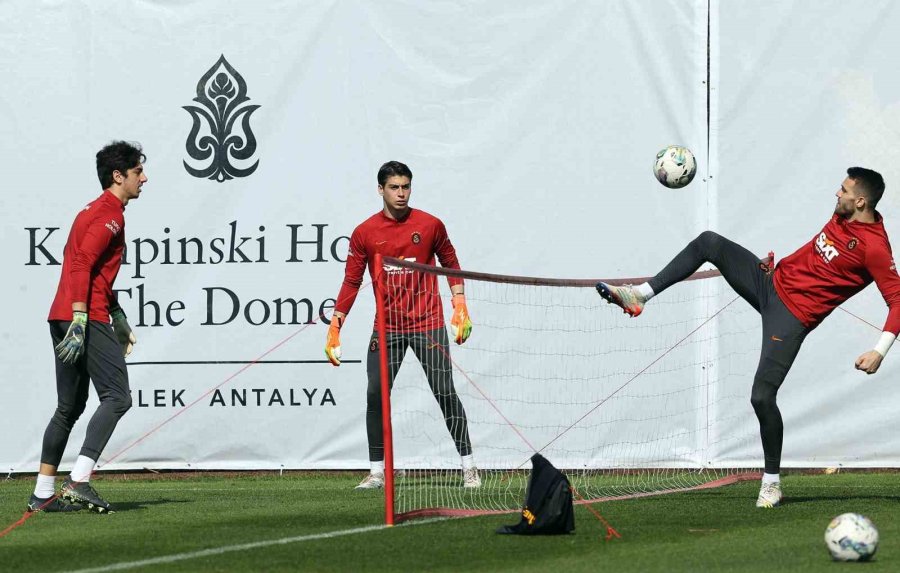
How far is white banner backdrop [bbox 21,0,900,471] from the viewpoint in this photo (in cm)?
1119

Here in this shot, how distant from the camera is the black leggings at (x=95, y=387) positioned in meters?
8.50

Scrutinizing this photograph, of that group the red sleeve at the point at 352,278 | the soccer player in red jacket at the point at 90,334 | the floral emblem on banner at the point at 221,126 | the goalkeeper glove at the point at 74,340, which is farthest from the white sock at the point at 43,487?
the floral emblem on banner at the point at 221,126

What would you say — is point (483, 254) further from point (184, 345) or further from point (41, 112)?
point (41, 112)

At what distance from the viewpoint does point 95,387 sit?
337 inches

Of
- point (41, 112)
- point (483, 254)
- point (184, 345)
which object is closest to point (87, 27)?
point (41, 112)

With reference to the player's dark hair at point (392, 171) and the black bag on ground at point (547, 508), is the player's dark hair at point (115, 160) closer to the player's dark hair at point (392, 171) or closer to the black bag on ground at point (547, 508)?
the player's dark hair at point (392, 171)

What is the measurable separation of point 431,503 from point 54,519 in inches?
88.1

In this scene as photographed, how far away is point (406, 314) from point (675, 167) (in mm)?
2156

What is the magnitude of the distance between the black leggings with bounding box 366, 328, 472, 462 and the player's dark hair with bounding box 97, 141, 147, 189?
7.06 feet

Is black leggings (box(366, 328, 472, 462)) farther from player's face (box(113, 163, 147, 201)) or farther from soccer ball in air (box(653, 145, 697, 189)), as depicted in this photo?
player's face (box(113, 163, 147, 201))

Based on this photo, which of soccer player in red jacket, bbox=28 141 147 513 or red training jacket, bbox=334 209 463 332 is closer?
soccer player in red jacket, bbox=28 141 147 513

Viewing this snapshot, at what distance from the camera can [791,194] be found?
36.7ft

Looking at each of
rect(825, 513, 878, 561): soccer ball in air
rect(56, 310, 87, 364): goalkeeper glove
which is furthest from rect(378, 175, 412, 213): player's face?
rect(825, 513, 878, 561): soccer ball in air

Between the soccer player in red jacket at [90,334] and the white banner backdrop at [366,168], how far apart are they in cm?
276
